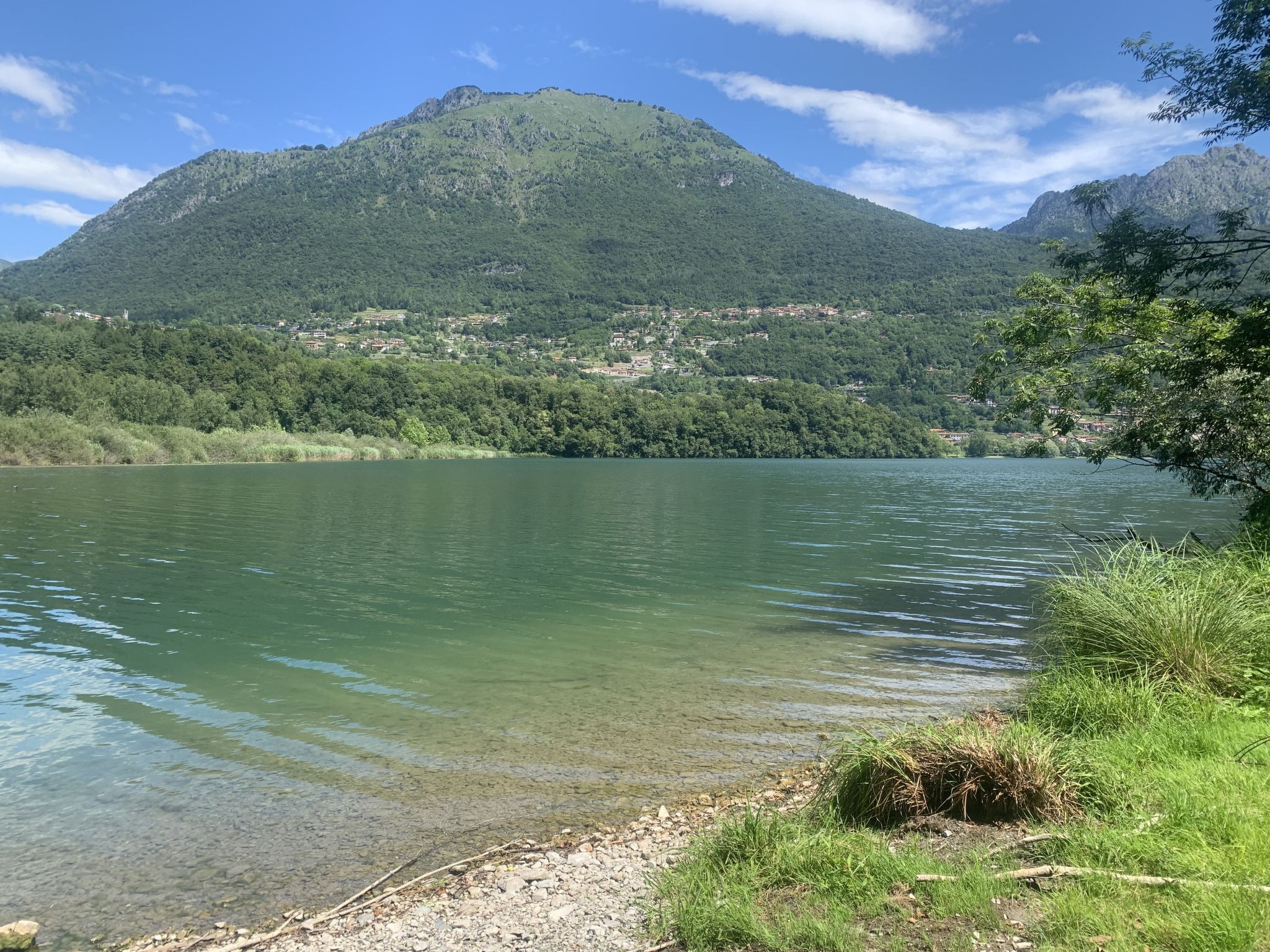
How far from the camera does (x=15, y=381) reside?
9075cm

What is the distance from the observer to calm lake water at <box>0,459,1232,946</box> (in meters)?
6.81

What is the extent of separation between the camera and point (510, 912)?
17.0 feet

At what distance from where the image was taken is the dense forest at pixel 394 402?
336 ft

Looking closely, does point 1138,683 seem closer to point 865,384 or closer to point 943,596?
point 943,596

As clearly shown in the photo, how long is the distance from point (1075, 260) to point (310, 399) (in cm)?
12626

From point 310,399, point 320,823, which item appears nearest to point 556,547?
point 320,823

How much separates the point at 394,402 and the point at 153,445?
49.0 meters

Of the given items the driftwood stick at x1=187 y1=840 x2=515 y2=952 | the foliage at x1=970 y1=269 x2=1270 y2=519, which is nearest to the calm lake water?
the driftwood stick at x1=187 y1=840 x2=515 y2=952

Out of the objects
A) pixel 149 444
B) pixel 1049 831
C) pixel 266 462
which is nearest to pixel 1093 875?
pixel 1049 831

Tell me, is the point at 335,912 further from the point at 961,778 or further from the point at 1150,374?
the point at 1150,374

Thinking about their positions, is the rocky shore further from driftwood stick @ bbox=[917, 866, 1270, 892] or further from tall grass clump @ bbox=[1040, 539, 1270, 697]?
tall grass clump @ bbox=[1040, 539, 1270, 697]

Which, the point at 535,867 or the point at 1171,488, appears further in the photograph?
the point at 1171,488

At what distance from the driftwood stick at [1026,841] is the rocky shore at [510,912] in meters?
1.98

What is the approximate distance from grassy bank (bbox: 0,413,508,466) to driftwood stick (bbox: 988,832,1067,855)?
306 feet
